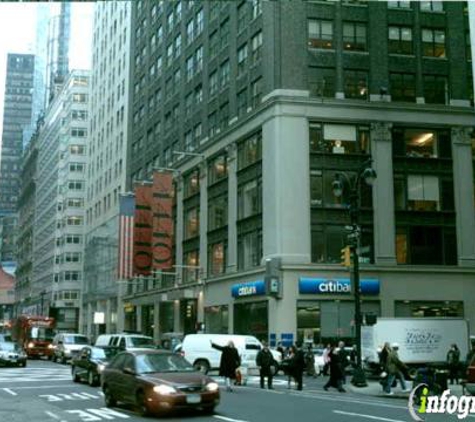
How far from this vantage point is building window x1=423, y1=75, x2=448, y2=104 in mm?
46500

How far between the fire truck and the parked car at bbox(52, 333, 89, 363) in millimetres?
3726

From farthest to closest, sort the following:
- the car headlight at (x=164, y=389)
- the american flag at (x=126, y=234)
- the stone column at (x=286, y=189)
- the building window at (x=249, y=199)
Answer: the american flag at (x=126, y=234) < the building window at (x=249, y=199) < the stone column at (x=286, y=189) < the car headlight at (x=164, y=389)

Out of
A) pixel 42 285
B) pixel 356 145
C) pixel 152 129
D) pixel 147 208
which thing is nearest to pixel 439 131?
pixel 356 145

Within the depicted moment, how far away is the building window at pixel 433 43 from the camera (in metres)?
47.3

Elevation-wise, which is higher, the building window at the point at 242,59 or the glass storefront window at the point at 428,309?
the building window at the point at 242,59

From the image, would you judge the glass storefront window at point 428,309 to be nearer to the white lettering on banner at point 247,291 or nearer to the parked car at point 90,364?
the white lettering on banner at point 247,291

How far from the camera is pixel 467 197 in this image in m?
45.4

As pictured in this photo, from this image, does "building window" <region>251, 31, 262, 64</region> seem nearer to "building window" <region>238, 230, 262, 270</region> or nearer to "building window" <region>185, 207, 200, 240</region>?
"building window" <region>238, 230, 262, 270</region>

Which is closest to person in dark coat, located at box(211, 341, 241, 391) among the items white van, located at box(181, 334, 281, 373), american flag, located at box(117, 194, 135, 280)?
white van, located at box(181, 334, 281, 373)

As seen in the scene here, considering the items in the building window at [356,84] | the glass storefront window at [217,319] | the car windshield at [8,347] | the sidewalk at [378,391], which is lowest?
the sidewalk at [378,391]

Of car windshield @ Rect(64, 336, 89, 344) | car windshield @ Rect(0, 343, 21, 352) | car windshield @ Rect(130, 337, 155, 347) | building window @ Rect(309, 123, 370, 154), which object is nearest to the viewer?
car windshield @ Rect(130, 337, 155, 347)

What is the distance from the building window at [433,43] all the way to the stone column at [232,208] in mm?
14693

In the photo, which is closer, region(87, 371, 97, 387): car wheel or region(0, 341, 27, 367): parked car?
region(87, 371, 97, 387): car wheel

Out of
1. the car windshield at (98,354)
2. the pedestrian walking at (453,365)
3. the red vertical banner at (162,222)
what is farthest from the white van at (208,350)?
the red vertical banner at (162,222)
